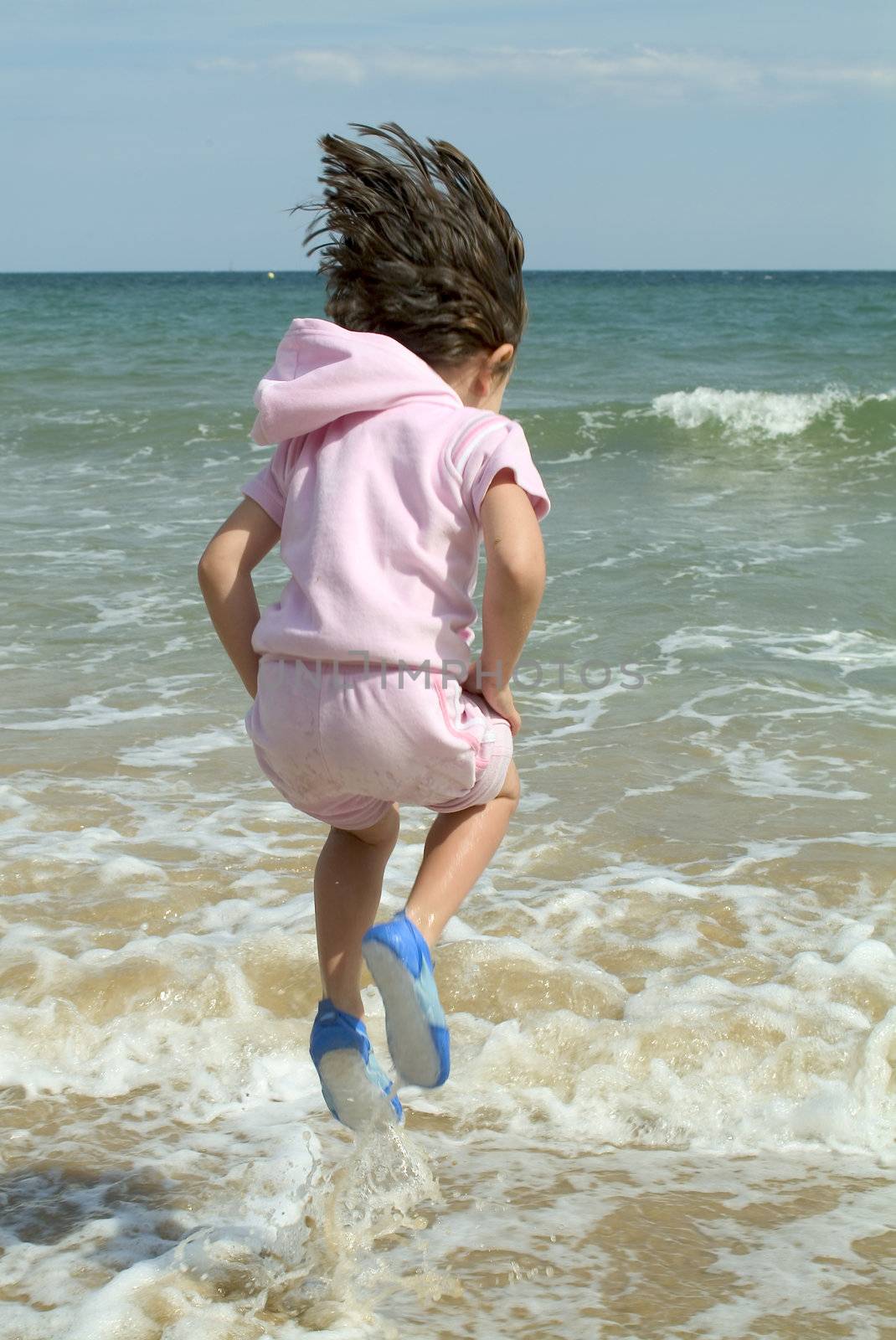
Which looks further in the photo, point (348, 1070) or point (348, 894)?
point (348, 894)

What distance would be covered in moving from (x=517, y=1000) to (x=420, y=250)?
190 centimetres

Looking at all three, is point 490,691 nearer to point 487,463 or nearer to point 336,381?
point 487,463

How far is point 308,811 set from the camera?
234cm

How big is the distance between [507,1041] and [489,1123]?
287 millimetres

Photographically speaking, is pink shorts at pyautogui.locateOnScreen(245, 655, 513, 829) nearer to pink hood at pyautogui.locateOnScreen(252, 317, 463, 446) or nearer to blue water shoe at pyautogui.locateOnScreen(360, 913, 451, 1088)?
blue water shoe at pyautogui.locateOnScreen(360, 913, 451, 1088)

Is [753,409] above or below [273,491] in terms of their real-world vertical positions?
below

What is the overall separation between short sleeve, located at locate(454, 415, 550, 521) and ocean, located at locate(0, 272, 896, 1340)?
4.11 feet

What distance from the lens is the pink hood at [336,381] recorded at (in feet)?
6.91

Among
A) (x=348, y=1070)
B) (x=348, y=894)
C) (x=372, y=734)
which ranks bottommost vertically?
(x=348, y=1070)

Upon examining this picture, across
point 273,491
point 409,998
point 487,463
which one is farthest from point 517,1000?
point 487,463

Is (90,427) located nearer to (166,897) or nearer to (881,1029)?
(166,897)

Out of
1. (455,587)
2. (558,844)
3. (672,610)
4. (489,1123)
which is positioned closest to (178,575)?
(672,610)

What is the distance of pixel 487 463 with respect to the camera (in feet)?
6.68

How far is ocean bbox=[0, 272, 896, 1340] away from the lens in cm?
243
